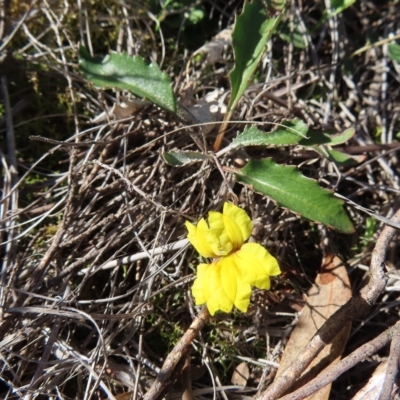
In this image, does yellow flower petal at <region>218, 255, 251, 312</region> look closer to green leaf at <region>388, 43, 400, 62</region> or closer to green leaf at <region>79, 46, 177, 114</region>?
green leaf at <region>79, 46, 177, 114</region>

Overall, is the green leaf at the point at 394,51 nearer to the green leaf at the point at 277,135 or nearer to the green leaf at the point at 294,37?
the green leaf at the point at 294,37

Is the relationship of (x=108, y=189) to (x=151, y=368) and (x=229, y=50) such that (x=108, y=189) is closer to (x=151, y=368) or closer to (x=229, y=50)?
(x=151, y=368)

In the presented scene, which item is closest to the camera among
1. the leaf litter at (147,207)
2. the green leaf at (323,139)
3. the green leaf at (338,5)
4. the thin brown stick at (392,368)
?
the thin brown stick at (392,368)

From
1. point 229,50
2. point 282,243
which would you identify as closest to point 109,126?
point 229,50

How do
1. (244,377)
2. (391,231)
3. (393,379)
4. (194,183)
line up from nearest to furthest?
(393,379), (391,231), (244,377), (194,183)

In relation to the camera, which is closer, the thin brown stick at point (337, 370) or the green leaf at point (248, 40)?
the thin brown stick at point (337, 370)

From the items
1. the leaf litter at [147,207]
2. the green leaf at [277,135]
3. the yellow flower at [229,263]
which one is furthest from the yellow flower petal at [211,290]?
the green leaf at [277,135]
